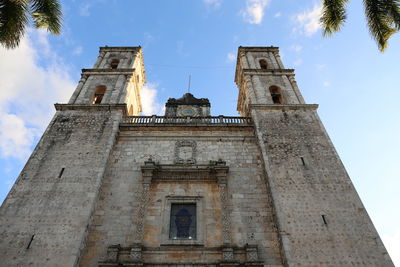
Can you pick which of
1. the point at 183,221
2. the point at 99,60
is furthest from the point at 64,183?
the point at 99,60

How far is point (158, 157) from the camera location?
13844mm

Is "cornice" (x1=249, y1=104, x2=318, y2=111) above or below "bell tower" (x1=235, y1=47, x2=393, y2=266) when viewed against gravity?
above

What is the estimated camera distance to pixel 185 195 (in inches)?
482

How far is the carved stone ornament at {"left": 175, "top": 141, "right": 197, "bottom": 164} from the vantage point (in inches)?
536

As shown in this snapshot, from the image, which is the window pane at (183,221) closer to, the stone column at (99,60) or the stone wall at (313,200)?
the stone wall at (313,200)

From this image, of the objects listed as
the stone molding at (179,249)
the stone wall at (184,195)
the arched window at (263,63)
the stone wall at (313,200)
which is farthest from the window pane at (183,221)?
the arched window at (263,63)

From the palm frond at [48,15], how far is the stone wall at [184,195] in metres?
5.81

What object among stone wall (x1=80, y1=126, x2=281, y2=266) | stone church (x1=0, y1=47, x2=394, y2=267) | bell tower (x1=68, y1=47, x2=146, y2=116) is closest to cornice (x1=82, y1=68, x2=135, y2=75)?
bell tower (x1=68, y1=47, x2=146, y2=116)

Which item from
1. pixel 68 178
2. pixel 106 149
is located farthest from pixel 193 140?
pixel 68 178

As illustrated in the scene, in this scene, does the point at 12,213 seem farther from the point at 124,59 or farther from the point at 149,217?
the point at 124,59

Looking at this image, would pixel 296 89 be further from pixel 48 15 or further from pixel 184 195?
pixel 48 15

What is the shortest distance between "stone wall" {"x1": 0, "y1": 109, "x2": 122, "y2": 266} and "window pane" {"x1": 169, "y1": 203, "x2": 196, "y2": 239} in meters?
2.96

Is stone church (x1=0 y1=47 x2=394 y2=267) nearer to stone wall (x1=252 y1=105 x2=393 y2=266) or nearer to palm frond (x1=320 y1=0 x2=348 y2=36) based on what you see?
stone wall (x1=252 y1=105 x2=393 y2=266)

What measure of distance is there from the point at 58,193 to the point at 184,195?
185 inches
